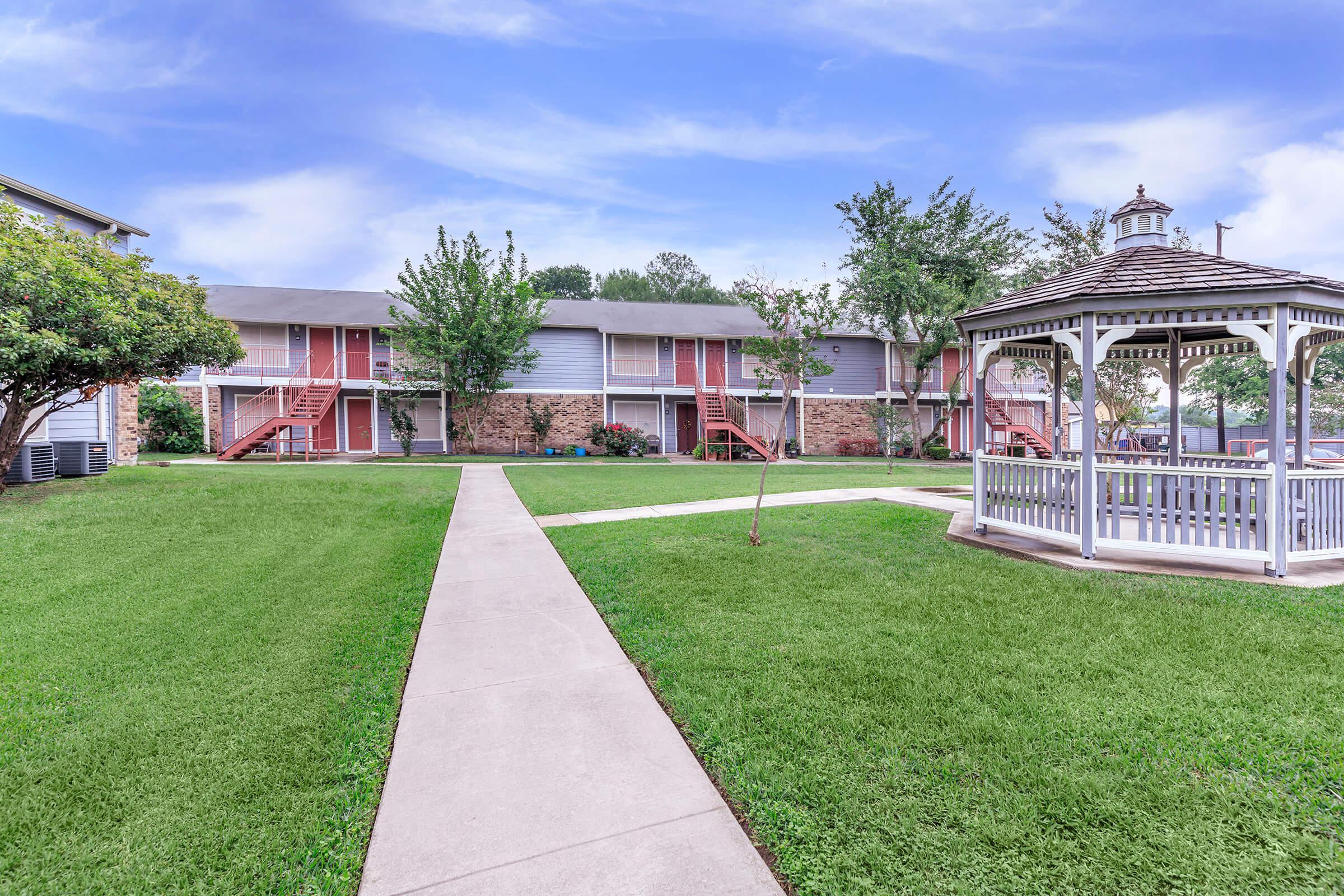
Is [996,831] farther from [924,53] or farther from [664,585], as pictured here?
[924,53]

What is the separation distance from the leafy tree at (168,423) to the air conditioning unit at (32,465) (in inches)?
448

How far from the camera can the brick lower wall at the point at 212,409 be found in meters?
21.0

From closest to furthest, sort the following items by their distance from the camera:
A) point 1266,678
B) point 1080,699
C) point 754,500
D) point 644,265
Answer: point 1080,699 < point 1266,678 < point 754,500 < point 644,265

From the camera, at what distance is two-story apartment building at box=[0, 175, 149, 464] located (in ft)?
39.7

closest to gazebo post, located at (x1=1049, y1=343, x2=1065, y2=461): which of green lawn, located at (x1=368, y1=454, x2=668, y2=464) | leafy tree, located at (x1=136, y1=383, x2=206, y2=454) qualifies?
green lawn, located at (x1=368, y1=454, x2=668, y2=464)

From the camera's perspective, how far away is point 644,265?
161 ft

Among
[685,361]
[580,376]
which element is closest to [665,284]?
[685,361]

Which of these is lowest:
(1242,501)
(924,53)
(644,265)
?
(1242,501)

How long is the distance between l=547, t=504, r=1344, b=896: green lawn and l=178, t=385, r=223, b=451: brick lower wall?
22.4 m

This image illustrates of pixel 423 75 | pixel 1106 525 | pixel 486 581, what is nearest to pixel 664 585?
pixel 486 581

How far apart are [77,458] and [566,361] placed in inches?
604

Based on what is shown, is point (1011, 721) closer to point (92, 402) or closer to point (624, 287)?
point (92, 402)

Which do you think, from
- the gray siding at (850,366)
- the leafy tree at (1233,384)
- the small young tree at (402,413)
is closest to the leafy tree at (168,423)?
the small young tree at (402,413)

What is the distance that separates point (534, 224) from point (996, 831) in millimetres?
26349
